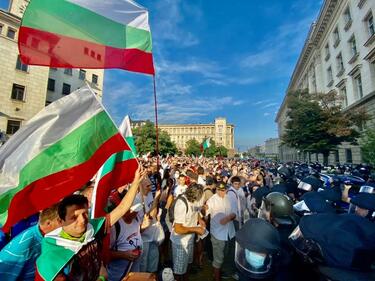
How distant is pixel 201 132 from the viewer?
14400cm

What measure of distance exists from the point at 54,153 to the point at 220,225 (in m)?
2.98

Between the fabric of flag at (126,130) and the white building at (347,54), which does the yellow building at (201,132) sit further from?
the fabric of flag at (126,130)

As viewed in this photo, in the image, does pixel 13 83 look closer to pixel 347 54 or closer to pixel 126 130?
pixel 126 130

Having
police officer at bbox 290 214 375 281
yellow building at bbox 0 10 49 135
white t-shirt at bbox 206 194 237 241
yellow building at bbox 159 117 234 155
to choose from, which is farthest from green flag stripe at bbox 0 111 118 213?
yellow building at bbox 159 117 234 155

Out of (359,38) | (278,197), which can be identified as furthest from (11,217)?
(359,38)

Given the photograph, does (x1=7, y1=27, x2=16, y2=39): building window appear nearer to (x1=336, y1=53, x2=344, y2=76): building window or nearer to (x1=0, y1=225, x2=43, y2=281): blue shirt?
(x1=0, y1=225, x2=43, y2=281): blue shirt

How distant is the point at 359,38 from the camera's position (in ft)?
64.7

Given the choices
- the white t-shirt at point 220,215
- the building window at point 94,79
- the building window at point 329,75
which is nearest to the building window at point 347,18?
the building window at point 329,75

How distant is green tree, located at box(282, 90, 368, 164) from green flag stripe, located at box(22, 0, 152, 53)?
56.7 feet

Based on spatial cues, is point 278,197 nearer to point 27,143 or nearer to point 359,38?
point 27,143

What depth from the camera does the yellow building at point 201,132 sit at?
141 m

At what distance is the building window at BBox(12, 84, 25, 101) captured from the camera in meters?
22.7

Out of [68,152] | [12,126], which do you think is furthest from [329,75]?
[12,126]

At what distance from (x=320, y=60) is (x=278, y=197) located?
117 feet
